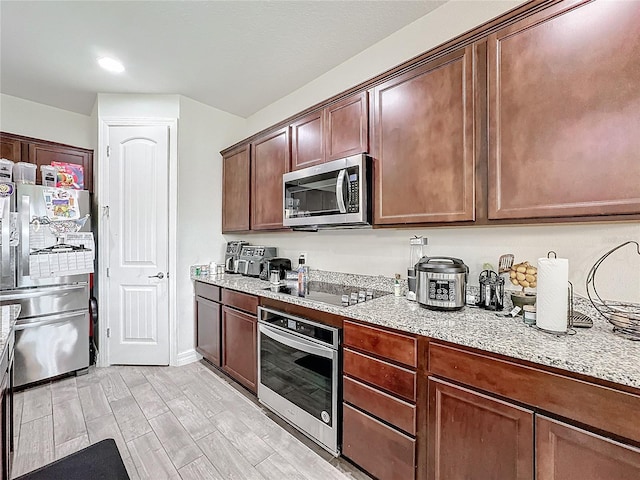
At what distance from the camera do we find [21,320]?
2.47 meters

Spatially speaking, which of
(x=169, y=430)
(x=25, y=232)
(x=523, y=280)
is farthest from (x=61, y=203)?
(x=523, y=280)

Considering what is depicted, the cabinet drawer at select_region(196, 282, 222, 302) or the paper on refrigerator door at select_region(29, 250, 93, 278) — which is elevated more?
the paper on refrigerator door at select_region(29, 250, 93, 278)

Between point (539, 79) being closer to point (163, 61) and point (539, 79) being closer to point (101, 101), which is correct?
point (163, 61)

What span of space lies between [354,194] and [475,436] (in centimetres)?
137

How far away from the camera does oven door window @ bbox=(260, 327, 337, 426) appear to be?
1.72m

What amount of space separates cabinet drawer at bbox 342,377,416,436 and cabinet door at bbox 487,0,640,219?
3.34ft

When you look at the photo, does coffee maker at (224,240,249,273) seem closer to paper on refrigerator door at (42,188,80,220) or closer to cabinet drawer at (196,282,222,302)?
cabinet drawer at (196,282,222,302)

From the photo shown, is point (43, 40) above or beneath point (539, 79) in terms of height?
above

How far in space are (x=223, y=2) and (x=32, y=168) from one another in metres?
2.34

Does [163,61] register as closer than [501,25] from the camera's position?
No

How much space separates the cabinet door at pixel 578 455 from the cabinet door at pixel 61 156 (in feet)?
14.2

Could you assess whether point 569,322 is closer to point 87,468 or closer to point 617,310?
point 617,310

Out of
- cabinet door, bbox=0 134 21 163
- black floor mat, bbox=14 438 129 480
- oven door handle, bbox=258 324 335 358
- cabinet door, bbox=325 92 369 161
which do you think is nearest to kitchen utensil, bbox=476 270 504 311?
oven door handle, bbox=258 324 335 358

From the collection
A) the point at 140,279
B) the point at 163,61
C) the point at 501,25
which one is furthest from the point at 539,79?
the point at 140,279
